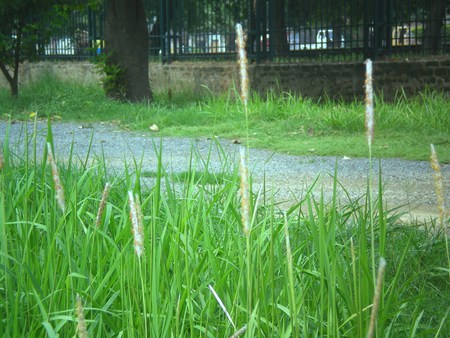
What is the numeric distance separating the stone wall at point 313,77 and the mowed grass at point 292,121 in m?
0.53

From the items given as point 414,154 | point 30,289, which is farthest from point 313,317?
point 414,154

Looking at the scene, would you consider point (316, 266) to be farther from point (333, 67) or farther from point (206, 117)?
point (333, 67)

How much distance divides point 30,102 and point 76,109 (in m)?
1.10

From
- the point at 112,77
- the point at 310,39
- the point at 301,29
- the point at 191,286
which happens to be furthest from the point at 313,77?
the point at 191,286

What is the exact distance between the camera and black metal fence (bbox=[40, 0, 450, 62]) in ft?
49.4

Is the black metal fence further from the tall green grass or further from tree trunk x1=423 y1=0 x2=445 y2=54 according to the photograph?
the tall green grass

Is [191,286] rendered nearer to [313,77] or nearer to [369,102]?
[369,102]

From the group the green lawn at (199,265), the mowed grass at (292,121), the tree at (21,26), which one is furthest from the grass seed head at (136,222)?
the tree at (21,26)

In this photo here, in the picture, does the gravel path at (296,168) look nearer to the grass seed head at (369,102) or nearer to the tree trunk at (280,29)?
the grass seed head at (369,102)

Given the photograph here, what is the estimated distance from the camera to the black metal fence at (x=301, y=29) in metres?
15.1

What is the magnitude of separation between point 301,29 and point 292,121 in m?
5.18

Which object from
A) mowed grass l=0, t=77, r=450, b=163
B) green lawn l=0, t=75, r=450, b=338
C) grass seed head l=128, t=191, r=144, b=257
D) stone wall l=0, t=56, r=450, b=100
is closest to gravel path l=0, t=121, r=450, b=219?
mowed grass l=0, t=77, r=450, b=163

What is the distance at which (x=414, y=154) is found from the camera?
9250mm

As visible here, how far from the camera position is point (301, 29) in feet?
54.7
